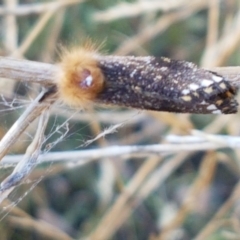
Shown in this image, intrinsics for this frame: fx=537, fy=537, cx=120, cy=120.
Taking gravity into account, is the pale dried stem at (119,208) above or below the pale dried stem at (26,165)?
above

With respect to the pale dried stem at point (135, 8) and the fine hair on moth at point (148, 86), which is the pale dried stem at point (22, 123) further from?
the pale dried stem at point (135, 8)

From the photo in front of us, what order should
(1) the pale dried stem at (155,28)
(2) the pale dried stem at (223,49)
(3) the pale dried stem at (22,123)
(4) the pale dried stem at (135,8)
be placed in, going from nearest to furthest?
(3) the pale dried stem at (22,123), (2) the pale dried stem at (223,49), (4) the pale dried stem at (135,8), (1) the pale dried stem at (155,28)

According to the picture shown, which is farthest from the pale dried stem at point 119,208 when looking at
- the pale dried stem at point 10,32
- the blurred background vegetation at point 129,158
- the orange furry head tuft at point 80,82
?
the orange furry head tuft at point 80,82

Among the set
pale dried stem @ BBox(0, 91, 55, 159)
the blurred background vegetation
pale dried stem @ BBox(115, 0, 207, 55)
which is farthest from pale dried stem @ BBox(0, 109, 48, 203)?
pale dried stem @ BBox(115, 0, 207, 55)

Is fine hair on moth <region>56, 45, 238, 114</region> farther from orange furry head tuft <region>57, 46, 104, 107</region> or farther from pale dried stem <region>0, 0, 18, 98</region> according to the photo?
pale dried stem <region>0, 0, 18, 98</region>

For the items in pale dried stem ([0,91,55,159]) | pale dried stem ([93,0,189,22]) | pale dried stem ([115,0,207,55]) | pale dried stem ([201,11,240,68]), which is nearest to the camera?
pale dried stem ([0,91,55,159])

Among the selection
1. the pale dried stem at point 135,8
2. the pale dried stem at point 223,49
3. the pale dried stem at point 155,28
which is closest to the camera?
the pale dried stem at point 223,49

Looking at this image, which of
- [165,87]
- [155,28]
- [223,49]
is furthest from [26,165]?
[155,28]
